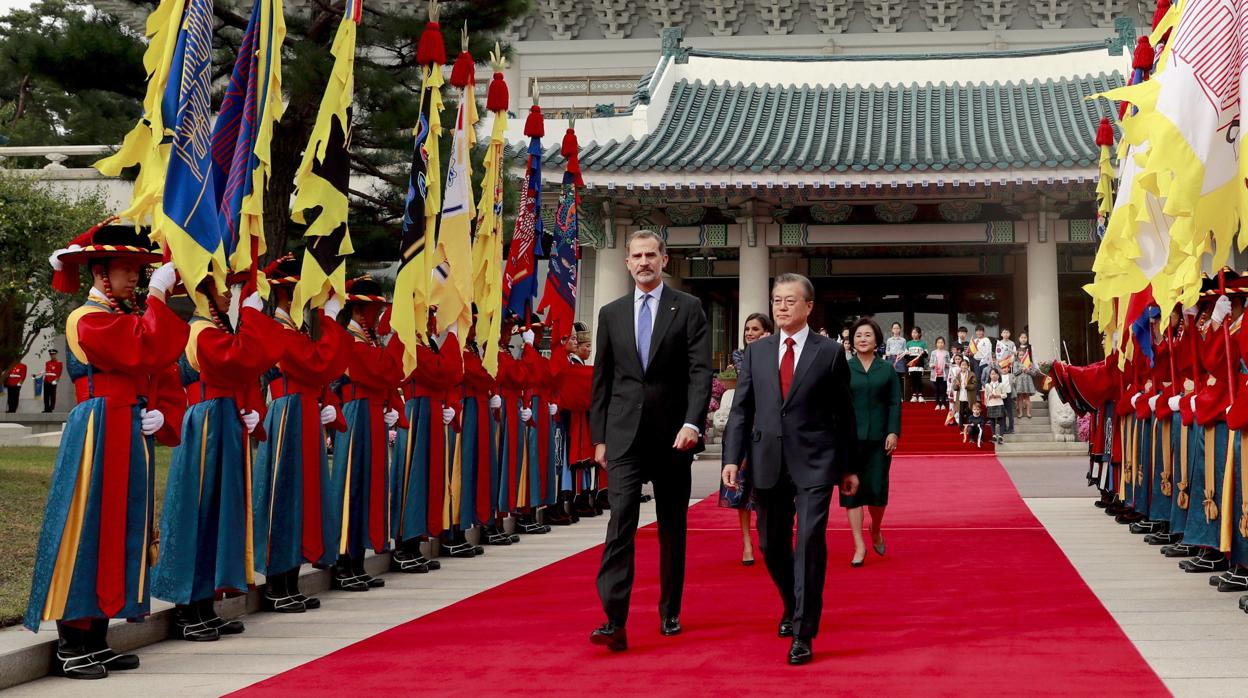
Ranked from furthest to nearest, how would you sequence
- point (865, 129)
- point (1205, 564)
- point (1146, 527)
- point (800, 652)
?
point (865, 129) < point (1146, 527) < point (1205, 564) < point (800, 652)

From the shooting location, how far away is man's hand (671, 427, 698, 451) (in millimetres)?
4652

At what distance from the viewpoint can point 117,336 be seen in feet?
14.6

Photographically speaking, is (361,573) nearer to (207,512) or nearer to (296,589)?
(296,589)

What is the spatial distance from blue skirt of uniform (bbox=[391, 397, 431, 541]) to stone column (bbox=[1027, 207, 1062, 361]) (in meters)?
13.3

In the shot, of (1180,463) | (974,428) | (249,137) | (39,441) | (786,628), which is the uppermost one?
(249,137)

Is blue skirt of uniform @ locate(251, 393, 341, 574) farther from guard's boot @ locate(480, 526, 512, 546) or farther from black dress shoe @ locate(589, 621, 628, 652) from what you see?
guard's boot @ locate(480, 526, 512, 546)

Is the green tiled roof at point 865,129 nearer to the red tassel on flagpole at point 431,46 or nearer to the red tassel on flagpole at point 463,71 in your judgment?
the red tassel on flagpole at point 463,71

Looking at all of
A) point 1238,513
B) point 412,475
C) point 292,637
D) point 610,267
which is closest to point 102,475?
point 292,637

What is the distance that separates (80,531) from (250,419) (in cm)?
107

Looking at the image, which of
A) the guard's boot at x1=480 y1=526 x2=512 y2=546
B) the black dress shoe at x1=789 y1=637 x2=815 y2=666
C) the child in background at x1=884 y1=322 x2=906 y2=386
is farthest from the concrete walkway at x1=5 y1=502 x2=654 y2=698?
the child in background at x1=884 y1=322 x2=906 y2=386

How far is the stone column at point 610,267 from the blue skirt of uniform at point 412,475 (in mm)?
Result: 11602

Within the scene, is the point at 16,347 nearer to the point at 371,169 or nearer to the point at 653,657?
the point at 371,169

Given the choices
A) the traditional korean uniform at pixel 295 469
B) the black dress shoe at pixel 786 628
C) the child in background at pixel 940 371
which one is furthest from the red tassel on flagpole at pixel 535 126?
the child in background at pixel 940 371

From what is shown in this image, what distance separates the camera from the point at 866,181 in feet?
57.5
